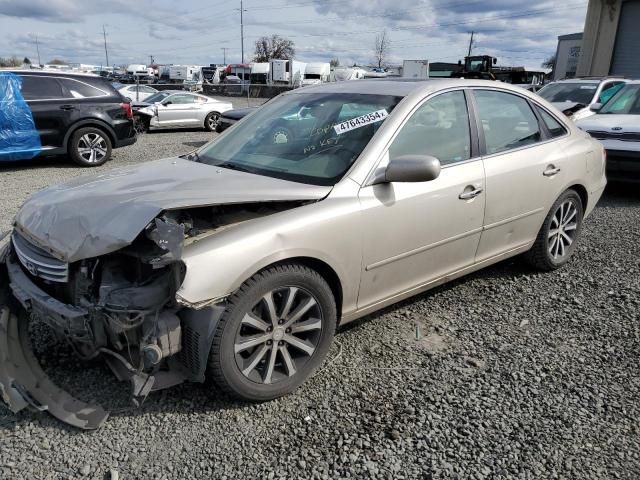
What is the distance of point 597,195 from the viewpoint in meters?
4.92

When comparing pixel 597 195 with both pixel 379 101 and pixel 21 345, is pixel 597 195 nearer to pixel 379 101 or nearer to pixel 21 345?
pixel 379 101

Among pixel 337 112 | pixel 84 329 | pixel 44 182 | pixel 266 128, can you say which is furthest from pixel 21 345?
pixel 44 182

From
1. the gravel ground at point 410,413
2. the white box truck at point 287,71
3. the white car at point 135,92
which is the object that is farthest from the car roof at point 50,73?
the white box truck at point 287,71

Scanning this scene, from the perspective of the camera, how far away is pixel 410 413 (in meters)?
2.76

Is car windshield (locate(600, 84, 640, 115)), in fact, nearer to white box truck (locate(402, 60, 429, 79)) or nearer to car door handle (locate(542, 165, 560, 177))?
car door handle (locate(542, 165, 560, 177))

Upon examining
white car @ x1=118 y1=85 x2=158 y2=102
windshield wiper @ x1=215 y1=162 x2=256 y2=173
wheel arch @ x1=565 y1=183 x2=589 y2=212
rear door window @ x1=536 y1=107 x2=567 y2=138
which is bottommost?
white car @ x1=118 y1=85 x2=158 y2=102

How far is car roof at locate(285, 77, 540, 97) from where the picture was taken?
3.54m

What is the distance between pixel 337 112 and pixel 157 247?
160 cm

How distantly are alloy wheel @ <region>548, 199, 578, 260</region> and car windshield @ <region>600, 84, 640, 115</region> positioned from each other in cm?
473

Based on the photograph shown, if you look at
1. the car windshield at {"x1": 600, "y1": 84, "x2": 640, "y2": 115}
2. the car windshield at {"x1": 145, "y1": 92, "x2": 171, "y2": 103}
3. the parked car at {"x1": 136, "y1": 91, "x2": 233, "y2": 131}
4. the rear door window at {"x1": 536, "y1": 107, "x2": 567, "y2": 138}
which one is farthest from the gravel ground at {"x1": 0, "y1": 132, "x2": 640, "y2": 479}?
the car windshield at {"x1": 145, "y1": 92, "x2": 171, "y2": 103}

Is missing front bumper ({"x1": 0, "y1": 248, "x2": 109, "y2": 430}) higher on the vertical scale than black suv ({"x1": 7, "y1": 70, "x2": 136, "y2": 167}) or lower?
lower

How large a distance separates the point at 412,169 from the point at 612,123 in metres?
6.28

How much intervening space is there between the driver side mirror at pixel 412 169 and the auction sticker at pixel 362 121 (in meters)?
0.41

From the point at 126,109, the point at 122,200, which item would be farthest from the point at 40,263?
the point at 126,109
